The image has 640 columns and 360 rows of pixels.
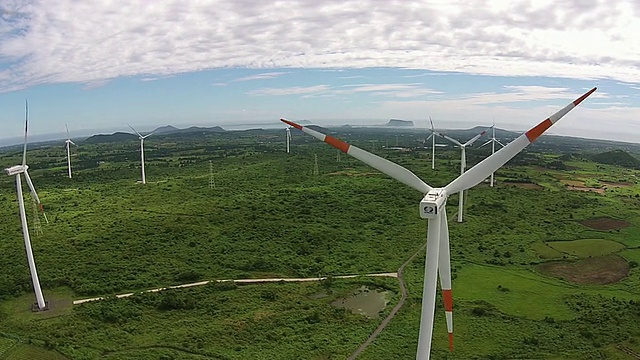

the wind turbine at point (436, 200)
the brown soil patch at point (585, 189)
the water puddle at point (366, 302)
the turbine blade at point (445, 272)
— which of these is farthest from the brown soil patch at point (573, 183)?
the wind turbine at point (436, 200)

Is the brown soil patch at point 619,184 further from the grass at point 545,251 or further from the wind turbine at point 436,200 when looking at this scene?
the wind turbine at point 436,200

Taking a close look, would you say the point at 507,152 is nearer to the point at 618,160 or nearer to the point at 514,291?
the point at 514,291

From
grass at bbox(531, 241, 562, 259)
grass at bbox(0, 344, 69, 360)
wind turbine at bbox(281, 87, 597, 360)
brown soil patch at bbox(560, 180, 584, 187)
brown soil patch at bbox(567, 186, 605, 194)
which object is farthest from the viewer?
brown soil patch at bbox(560, 180, 584, 187)

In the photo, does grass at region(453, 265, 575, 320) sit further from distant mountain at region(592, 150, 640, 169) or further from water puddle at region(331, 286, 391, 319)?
distant mountain at region(592, 150, 640, 169)

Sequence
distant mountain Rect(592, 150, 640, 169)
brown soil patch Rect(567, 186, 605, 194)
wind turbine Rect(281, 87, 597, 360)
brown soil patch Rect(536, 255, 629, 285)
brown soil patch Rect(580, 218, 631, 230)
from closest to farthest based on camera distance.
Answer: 1. wind turbine Rect(281, 87, 597, 360)
2. brown soil patch Rect(536, 255, 629, 285)
3. brown soil patch Rect(580, 218, 631, 230)
4. brown soil patch Rect(567, 186, 605, 194)
5. distant mountain Rect(592, 150, 640, 169)

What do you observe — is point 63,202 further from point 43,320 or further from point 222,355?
Result: point 222,355

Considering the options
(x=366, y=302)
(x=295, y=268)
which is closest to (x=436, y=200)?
(x=366, y=302)

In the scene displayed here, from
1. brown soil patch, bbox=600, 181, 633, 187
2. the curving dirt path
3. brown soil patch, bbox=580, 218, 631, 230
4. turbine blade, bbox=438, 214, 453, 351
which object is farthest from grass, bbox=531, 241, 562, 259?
brown soil patch, bbox=600, 181, 633, 187
